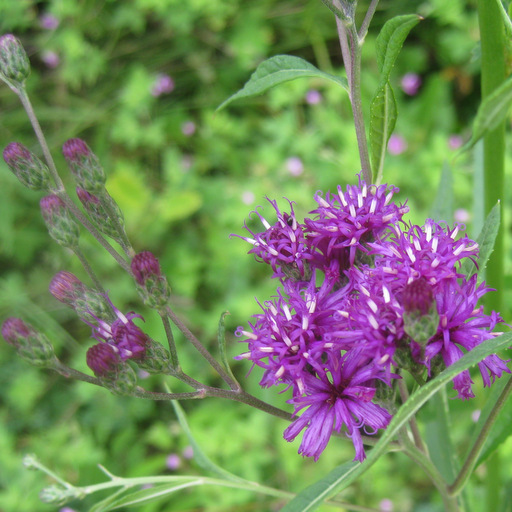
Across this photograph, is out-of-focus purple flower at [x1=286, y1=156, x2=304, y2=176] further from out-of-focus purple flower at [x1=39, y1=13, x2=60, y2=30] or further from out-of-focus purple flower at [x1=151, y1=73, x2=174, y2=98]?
out-of-focus purple flower at [x1=39, y1=13, x2=60, y2=30]

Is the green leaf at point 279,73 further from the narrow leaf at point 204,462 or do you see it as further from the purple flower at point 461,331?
the narrow leaf at point 204,462

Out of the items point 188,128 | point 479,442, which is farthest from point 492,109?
point 188,128

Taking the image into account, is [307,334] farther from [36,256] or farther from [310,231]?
[36,256]

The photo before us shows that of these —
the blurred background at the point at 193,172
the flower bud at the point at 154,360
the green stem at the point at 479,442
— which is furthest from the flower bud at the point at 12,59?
the blurred background at the point at 193,172

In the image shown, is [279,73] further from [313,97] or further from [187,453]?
[313,97]

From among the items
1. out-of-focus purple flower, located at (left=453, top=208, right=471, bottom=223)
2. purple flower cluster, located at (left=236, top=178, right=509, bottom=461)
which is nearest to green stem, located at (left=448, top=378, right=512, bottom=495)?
purple flower cluster, located at (left=236, top=178, right=509, bottom=461)

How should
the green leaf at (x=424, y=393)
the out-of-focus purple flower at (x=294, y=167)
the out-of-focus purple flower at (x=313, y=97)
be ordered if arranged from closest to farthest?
the green leaf at (x=424, y=393) → the out-of-focus purple flower at (x=294, y=167) → the out-of-focus purple flower at (x=313, y=97)
